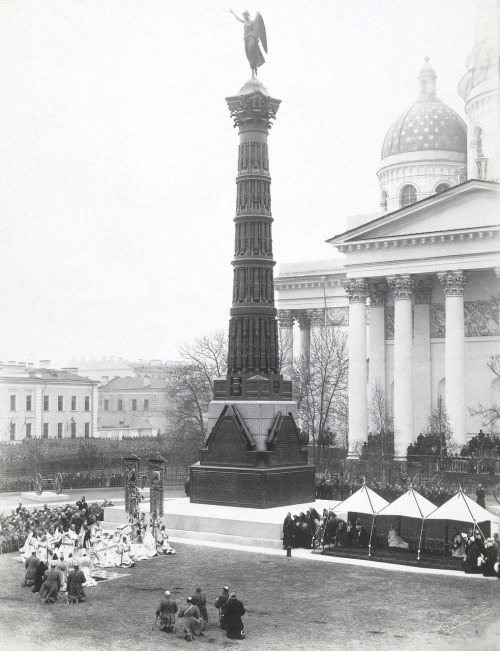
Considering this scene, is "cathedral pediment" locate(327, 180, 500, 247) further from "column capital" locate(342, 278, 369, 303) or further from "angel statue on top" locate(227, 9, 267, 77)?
"angel statue on top" locate(227, 9, 267, 77)

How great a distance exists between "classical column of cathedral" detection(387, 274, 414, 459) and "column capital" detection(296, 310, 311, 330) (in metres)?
15.8

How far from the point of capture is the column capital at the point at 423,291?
1895 inches

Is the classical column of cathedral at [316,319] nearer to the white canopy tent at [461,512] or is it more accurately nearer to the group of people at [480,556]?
the white canopy tent at [461,512]

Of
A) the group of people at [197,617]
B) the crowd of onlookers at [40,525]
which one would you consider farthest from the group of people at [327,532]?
the group of people at [197,617]

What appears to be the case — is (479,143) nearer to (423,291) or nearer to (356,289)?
(423,291)

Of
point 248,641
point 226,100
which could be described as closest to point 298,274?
point 226,100

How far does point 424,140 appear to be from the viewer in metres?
61.9

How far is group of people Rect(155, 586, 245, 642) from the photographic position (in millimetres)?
14062

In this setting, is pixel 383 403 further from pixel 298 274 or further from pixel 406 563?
pixel 406 563

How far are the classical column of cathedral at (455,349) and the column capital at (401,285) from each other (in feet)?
5.67

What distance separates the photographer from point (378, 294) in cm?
5069

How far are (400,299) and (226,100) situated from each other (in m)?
21.9

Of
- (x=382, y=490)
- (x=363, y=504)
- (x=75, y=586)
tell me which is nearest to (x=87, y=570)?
(x=75, y=586)
